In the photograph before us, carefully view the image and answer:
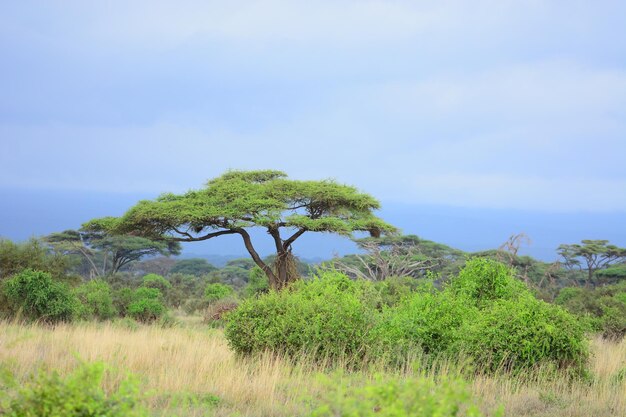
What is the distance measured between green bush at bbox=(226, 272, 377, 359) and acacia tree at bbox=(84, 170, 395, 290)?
12.6 metres

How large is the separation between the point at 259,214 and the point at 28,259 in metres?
7.70

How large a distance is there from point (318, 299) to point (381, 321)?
1.10 meters

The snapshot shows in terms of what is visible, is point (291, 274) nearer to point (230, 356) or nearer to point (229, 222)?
point (229, 222)

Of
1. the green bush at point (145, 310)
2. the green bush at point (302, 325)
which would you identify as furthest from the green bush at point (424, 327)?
the green bush at point (145, 310)

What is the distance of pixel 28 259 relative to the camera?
19906 millimetres

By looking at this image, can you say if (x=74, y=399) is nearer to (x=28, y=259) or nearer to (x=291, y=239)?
(x=28, y=259)

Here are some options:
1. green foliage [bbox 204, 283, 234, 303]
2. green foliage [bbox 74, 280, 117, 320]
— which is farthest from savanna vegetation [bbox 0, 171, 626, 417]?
green foliage [bbox 204, 283, 234, 303]

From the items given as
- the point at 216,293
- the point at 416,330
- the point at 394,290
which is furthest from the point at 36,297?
the point at 216,293

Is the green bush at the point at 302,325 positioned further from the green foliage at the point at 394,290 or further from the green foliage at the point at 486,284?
the green foliage at the point at 394,290

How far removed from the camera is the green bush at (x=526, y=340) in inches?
368

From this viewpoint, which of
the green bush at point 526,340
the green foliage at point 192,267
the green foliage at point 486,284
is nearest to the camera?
the green bush at point 526,340

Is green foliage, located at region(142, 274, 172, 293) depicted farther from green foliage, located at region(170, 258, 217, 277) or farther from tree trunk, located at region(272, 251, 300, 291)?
green foliage, located at region(170, 258, 217, 277)

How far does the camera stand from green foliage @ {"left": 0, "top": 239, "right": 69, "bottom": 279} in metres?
19.5

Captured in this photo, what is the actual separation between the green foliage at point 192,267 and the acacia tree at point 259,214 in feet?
122
